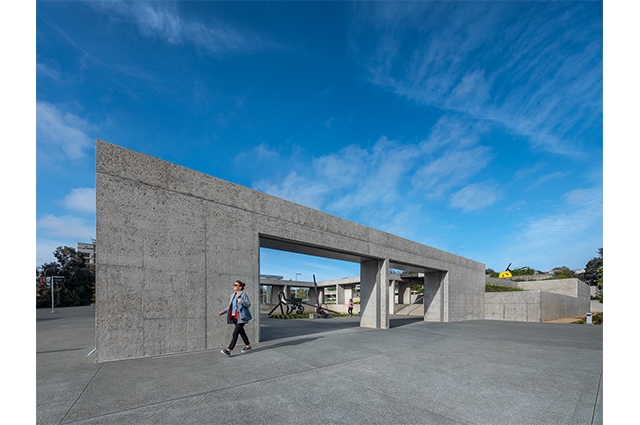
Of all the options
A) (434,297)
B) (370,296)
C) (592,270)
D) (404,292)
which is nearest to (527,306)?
(434,297)

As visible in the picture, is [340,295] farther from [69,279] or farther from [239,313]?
[69,279]

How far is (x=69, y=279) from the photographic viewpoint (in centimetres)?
4306

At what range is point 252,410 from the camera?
3939 millimetres

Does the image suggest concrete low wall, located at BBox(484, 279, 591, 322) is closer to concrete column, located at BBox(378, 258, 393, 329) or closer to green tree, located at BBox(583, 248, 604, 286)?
concrete column, located at BBox(378, 258, 393, 329)

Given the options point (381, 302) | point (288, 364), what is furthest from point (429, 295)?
point (288, 364)

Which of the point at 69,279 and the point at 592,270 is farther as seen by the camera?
the point at 592,270

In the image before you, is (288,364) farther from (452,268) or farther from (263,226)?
(452,268)

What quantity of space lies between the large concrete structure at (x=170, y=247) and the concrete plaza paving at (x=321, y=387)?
66 cm

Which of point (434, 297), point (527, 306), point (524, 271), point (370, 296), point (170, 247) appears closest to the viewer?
point (170, 247)

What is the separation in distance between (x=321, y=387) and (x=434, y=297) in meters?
16.3

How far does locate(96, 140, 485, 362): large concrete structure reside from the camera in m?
6.62

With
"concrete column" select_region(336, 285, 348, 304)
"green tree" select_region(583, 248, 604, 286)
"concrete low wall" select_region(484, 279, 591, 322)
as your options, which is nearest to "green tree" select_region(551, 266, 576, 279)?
"green tree" select_region(583, 248, 604, 286)

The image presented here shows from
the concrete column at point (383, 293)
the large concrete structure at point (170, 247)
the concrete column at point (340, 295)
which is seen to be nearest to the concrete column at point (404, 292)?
the concrete column at point (340, 295)

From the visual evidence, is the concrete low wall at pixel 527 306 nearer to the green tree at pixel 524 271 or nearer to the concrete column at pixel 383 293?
the concrete column at pixel 383 293
